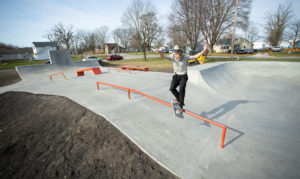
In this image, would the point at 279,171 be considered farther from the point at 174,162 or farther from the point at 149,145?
the point at 149,145

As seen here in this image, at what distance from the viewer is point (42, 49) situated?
51.3 meters

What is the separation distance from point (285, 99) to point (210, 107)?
373 cm

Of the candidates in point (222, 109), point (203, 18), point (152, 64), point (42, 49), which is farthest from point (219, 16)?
point (42, 49)

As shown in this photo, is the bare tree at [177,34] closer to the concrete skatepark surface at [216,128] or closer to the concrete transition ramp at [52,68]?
the concrete transition ramp at [52,68]

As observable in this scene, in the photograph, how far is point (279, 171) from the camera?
261 cm

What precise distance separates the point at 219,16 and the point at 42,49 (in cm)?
6067

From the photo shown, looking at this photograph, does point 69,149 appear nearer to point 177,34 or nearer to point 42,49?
point 177,34

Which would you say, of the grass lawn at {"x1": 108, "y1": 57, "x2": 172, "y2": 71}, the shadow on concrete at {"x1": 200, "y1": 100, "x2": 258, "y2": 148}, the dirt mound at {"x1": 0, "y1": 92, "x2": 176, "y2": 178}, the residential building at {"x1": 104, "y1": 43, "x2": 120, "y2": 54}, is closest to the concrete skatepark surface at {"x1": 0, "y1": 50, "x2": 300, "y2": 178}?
the shadow on concrete at {"x1": 200, "y1": 100, "x2": 258, "y2": 148}

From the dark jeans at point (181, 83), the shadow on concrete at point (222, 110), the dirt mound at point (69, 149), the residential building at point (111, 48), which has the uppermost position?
the residential building at point (111, 48)

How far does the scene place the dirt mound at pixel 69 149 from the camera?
115 inches

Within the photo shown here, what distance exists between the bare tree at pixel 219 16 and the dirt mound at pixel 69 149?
2173 centimetres

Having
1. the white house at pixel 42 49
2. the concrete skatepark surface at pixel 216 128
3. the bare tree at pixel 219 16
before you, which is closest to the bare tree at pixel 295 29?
the bare tree at pixel 219 16

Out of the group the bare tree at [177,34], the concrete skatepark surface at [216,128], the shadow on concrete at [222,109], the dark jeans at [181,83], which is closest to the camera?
the concrete skatepark surface at [216,128]

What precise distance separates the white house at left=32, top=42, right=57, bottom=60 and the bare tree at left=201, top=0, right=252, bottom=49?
175 ft
